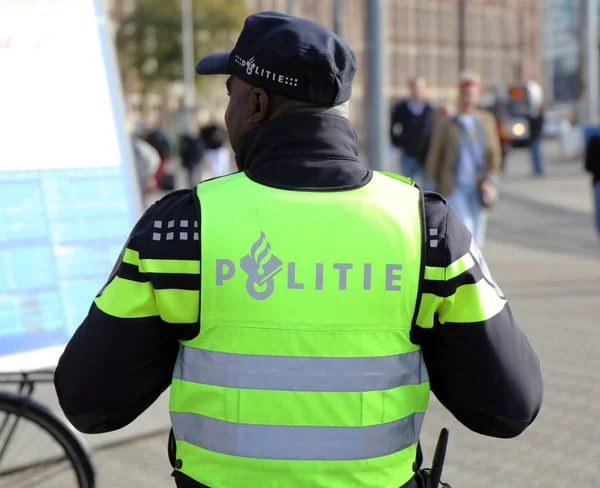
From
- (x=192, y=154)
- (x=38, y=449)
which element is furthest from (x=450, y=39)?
(x=38, y=449)

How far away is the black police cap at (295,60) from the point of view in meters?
1.96

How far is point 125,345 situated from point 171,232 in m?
0.22

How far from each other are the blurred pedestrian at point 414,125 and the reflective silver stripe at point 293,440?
10599 mm

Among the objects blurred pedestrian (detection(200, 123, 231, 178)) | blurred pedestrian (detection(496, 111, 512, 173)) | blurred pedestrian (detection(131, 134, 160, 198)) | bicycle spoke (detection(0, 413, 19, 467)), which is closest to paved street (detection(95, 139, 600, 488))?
bicycle spoke (detection(0, 413, 19, 467))

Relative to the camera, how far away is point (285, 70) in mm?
1964

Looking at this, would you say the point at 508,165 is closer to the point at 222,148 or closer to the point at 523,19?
the point at 222,148

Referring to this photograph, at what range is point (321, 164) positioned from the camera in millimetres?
1963

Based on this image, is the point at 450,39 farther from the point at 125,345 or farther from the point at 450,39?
the point at 125,345

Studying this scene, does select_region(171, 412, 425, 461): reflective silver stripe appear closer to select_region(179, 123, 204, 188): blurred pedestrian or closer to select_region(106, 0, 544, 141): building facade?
select_region(179, 123, 204, 188): blurred pedestrian

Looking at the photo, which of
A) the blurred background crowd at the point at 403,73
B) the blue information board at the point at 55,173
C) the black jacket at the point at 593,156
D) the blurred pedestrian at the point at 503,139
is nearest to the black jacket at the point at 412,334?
the blue information board at the point at 55,173

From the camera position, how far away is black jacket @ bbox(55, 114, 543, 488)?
6.38 feet

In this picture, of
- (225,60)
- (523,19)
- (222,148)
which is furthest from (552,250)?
(523,19)

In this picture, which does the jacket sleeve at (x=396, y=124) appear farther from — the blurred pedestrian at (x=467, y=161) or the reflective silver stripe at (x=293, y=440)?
the reflective silver stripe at (x=293, y=440)

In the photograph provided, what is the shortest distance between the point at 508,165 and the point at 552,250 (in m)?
19.0
